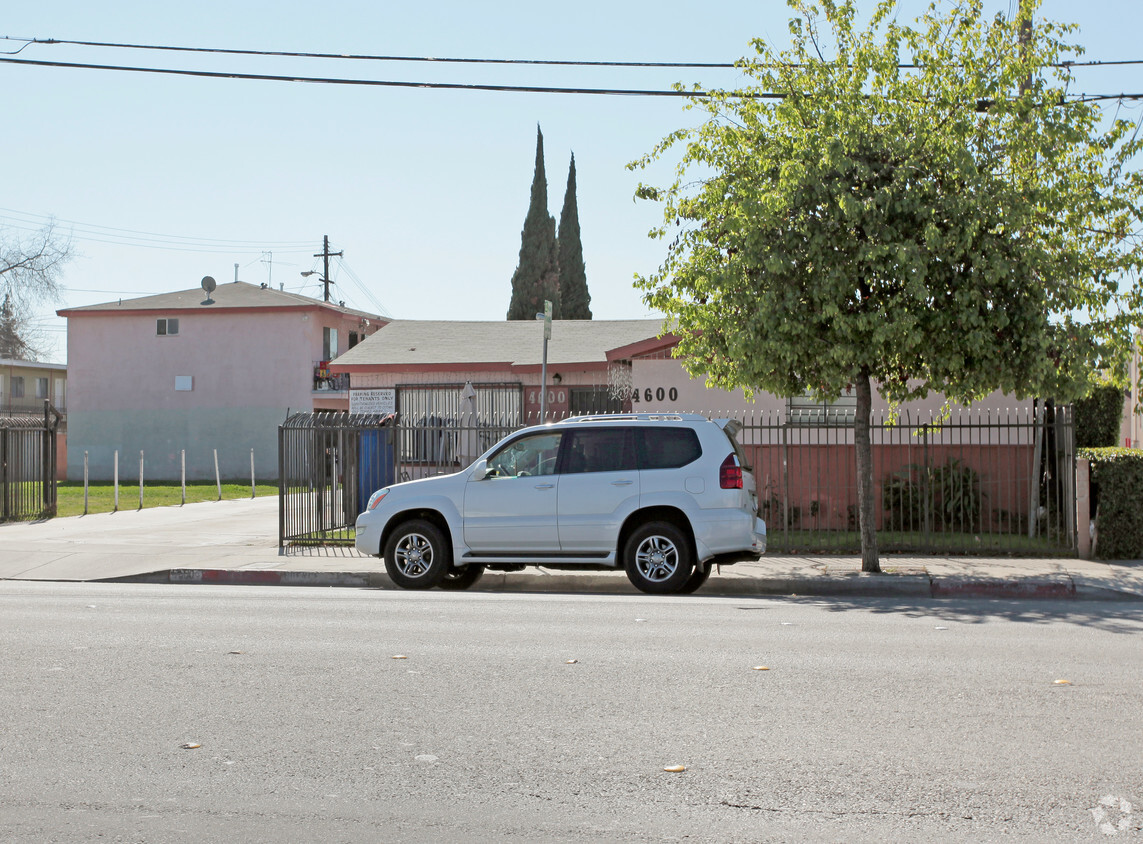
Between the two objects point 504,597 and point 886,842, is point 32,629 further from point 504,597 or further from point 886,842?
point 886,842

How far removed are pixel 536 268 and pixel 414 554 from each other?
42.2 m

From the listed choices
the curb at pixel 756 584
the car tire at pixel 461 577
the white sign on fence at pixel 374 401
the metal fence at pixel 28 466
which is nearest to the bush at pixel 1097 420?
the curb at pixel 756 584

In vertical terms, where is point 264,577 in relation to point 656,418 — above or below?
below

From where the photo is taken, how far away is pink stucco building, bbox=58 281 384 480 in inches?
1631

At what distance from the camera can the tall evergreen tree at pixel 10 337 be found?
183ft

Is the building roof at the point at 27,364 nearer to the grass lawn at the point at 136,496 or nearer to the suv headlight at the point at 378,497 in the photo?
the grass lawn at the point at 136,496

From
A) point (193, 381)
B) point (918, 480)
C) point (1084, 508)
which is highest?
point (193, 381)

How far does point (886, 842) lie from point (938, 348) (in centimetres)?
1009

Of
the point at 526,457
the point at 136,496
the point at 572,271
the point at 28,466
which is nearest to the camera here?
the point at 526,457

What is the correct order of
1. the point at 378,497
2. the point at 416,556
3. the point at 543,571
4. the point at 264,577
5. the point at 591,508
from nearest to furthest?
the point at 591,508 → the point at 416,556 → the point at 378,497 → the point at 264,577 → the point at 543,571

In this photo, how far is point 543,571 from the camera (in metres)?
14.1

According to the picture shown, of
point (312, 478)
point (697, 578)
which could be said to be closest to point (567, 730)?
point (697, 578)

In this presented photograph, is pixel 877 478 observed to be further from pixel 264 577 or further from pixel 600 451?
pixel 264 577

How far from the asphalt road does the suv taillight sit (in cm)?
232
